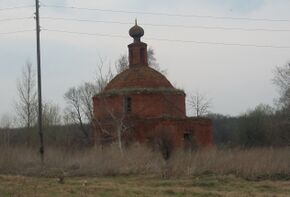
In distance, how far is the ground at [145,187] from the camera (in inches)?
690

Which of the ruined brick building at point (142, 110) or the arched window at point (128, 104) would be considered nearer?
the ruined brick building at point (142, 110)

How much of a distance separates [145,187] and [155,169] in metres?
7.65

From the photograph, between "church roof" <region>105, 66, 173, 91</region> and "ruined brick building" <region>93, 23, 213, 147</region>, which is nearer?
"ruined brick building" <region>93, 23, 213, 147</region>

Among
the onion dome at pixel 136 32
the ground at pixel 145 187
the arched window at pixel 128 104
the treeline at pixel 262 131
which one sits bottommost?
the ground at pixel 145 187

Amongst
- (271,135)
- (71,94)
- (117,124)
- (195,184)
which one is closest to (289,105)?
(271,135)

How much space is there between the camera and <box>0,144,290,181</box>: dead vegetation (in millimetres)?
28062

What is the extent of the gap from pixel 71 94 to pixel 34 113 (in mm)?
20123

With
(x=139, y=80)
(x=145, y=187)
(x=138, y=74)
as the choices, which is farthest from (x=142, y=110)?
(x=145, y=187)

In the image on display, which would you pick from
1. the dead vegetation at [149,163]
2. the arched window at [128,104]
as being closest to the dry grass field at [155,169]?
the dead vegetation at [149,163]

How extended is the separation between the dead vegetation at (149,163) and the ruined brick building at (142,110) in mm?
9049

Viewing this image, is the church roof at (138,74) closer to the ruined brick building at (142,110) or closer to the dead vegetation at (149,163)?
the ruined brick building at (142,110)

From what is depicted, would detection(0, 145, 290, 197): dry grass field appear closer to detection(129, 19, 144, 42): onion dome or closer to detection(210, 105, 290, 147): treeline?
detection(129, 19, 144, 42): onion dome

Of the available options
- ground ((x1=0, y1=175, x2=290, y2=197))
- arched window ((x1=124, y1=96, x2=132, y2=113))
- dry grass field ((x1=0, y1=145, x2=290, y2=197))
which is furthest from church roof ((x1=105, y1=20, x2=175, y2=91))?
ground ((x1=0, y1=175, x2=290, y2=197))

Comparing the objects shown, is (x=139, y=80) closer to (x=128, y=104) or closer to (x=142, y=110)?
(x=128, y=104)
